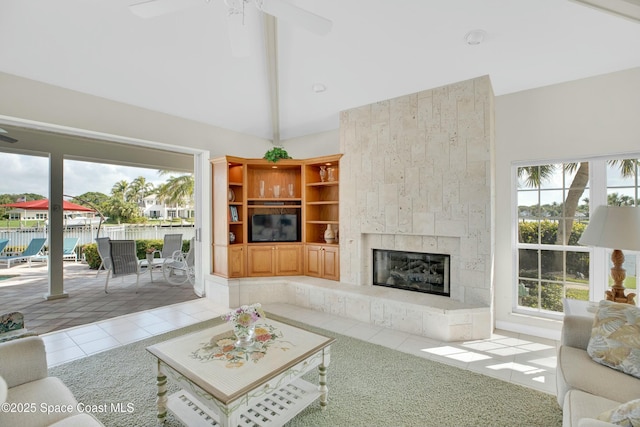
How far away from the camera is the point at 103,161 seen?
5.60 metres

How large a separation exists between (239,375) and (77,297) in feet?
15.9

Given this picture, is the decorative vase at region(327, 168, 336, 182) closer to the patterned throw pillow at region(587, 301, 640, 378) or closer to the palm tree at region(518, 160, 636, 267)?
the palm tree at region(518, 160, 636, 267)

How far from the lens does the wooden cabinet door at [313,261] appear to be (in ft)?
15.2

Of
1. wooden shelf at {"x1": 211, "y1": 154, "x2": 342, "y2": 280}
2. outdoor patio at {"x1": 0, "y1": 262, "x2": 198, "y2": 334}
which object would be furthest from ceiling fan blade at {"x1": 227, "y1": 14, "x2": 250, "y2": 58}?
outdoor patio at {"x1": 0, "y1": 262, "x2": 198, "y2": 334}

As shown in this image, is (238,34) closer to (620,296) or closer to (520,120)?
(520,120)

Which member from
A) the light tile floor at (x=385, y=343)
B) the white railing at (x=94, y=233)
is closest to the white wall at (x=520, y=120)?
the light tile floor at (x=385, y=343)

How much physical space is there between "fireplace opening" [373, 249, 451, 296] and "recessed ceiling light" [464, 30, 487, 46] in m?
2.37

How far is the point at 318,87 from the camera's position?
3.76 meters

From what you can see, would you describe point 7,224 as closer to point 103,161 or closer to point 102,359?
point 103,161

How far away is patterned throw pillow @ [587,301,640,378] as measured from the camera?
1.65m

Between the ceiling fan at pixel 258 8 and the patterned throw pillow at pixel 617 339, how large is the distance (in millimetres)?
2708

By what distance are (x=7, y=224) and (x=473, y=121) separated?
8.37m

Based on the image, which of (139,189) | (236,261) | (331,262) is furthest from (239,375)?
(139,189)

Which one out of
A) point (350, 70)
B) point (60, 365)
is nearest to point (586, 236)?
point (350, 70)
